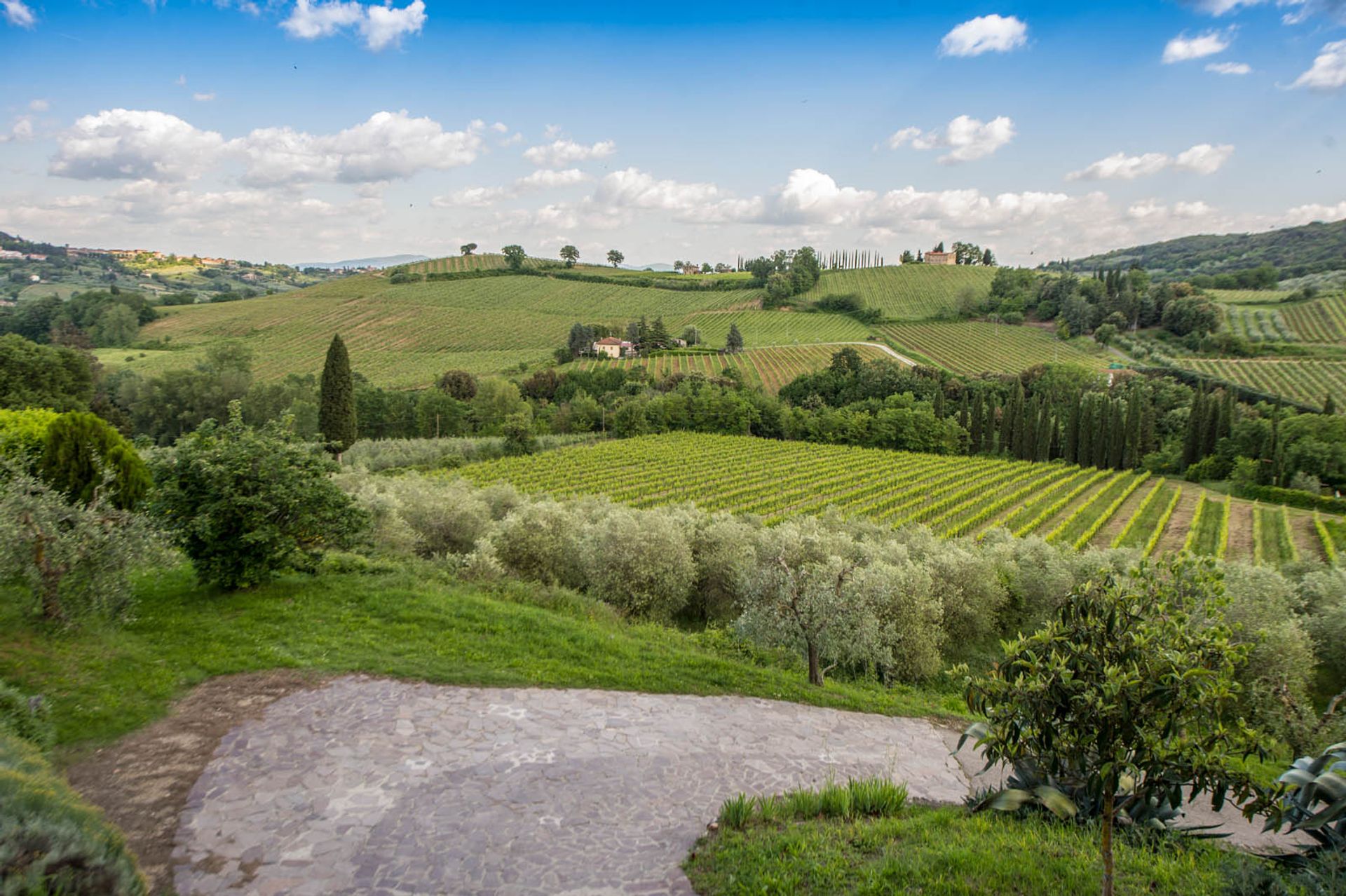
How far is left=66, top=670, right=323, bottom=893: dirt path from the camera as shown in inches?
264

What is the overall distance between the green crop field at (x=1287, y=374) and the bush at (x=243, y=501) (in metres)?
91.2

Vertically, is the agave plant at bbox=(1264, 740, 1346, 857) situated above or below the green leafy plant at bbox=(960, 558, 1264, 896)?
below

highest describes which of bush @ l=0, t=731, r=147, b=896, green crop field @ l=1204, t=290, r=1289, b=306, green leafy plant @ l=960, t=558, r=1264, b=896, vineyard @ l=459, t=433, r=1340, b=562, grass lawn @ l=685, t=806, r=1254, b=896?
green crop field @ l=1204, t=290, r=1289, b=306

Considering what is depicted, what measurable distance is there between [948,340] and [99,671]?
378 feet

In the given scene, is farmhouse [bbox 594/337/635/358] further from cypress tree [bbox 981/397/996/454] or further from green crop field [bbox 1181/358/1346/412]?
green crop field [bbox 1181/358/1346/412]

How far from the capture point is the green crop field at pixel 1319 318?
3553 inches

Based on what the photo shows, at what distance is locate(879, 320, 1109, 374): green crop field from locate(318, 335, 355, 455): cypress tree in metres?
77.4

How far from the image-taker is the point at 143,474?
1623 centimetres

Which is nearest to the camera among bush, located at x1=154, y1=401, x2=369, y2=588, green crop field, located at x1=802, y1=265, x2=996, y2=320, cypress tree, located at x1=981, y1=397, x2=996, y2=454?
bush, located at x1=154, y1=401, x2=369, y2=588

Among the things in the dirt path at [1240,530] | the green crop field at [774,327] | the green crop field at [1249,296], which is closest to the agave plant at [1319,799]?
the dirt path at [1240,530]

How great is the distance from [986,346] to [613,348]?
59.0 m

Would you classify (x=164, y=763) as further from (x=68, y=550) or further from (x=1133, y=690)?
(x=1133, y=690)

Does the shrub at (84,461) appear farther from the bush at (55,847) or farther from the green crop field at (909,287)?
the green crop field at (909,287)

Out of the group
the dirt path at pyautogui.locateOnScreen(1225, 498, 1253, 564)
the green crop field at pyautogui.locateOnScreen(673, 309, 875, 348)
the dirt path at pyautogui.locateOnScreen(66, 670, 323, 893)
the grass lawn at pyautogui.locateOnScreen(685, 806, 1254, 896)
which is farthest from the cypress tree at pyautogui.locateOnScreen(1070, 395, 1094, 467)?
the dirt path at pyautogui.locateOnScreen(66, 670, 323, 893)
